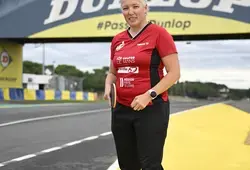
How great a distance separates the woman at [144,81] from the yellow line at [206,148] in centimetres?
336

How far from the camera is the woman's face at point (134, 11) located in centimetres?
345

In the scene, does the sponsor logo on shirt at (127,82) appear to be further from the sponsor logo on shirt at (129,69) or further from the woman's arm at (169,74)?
the woman's arm at (169,74)

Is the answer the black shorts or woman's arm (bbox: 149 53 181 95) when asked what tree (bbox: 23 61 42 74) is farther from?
woman's arm (bbox: 149 53 181 95)

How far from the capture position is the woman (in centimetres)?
341

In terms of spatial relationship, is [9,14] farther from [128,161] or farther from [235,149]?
[128,161]

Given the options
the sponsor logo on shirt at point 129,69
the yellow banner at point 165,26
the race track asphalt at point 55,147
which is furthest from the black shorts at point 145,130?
the yellow banner at point 165,26

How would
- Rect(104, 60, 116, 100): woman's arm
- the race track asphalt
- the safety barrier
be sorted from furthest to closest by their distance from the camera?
the safety barrier
the race track asphalt
Rect(104, 60, 116, 100): woman's arm

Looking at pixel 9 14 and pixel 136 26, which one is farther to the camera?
pixel 9 14

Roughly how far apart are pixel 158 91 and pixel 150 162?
513 millimetres

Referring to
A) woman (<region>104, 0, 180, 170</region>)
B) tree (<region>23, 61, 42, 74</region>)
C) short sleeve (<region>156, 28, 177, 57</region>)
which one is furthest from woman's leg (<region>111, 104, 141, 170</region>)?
tree (<region>23, 61, 42, 74</region>)

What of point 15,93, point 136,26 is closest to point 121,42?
point 136,26

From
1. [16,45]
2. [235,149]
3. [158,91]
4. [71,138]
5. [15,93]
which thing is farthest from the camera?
[16,45]

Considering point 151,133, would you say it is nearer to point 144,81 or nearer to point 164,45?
point 144,81

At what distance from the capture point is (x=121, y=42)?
3.60m
